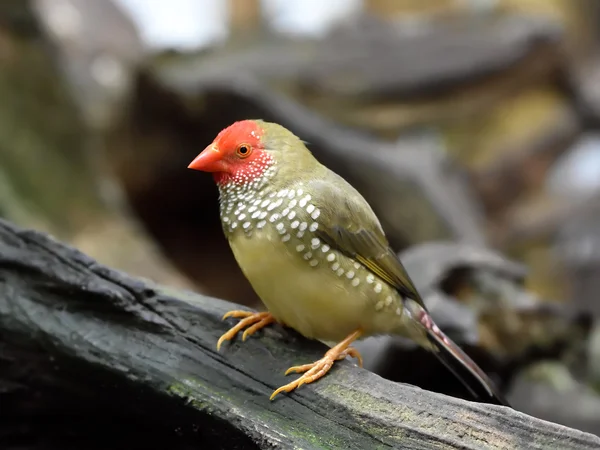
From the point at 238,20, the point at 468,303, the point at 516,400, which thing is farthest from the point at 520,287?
the point at 238,20

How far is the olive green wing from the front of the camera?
235cm

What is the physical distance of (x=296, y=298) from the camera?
89.6 inches

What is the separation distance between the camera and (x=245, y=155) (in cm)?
238

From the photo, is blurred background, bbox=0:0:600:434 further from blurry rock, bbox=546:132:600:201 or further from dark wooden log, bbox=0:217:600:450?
dark wooden log, bbox=0:217:600:450

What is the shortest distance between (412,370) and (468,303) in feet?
2.72

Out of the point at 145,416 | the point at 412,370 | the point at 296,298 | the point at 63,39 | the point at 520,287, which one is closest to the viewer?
the point at 296,298

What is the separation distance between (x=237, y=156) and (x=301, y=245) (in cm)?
42

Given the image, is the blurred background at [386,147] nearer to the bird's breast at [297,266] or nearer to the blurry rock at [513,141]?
the blurry rock at [513,141]

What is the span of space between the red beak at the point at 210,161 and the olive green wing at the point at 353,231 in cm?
→ 35

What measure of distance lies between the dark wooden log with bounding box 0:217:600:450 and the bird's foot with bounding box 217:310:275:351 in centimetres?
3

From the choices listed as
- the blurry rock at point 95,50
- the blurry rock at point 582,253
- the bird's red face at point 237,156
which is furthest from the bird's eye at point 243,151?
the blurry rock at point 582,253

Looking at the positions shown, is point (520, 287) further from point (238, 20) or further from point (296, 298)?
point (238, 20)

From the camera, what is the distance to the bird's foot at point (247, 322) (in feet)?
7.86

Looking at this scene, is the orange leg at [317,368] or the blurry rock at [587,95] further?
the blurry rock at [587,95]
